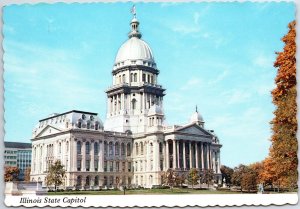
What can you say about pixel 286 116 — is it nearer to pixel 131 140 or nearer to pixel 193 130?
pixel 193 130

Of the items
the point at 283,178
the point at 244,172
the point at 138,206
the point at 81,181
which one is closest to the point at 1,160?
the point at 138,206

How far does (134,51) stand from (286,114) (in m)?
39.4

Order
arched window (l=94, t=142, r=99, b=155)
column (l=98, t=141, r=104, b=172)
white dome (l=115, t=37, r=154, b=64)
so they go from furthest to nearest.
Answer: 1. white dome (l=115, t=37, r=154, b=64)
2. column (l=98, t=141, r=104, b=172)
3. arched window (l=94, t=142, r=99, b=155)

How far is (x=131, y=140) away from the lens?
60.5 m

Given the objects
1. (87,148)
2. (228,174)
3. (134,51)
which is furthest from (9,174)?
(134,51)

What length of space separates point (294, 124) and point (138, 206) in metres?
8.47

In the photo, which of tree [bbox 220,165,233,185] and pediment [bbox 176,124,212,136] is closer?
tree [bbox 220,165,233,185]

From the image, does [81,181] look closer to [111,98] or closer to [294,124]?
[111,98]

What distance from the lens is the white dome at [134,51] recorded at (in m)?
60.1

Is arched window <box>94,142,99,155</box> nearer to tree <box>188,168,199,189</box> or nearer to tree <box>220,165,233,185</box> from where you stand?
tree <box>188,168,199,189</box>

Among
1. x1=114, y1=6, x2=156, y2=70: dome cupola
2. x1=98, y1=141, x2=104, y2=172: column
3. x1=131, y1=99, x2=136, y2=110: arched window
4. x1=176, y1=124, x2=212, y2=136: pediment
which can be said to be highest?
x1=114, y1=6, x2=156, y2=70: dome cupola

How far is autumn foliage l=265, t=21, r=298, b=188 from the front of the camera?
76.5 feet

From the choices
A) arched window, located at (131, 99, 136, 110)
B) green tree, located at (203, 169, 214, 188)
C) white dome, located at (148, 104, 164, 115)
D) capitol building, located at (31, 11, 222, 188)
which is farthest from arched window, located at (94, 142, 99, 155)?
green tree, located at (203, 169, 214, 188)

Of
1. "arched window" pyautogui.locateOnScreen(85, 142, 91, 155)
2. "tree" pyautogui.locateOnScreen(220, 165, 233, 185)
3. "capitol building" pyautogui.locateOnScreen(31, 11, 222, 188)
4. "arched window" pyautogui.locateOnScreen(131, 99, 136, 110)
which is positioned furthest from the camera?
"arched window" pyautogui.locateOnScreen(131, 99, 136, 110)
